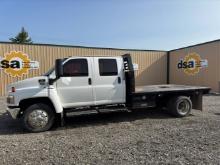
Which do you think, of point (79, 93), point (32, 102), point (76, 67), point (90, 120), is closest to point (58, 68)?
point (76, 67)

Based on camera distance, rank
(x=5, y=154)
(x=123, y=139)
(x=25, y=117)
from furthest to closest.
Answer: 1. (x=25, y=117)
2. (x=123, y=139)
3. (x=5, y=154)

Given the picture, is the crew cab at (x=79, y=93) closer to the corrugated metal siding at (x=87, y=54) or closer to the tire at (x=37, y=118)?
the tire at (x=37, y=118)

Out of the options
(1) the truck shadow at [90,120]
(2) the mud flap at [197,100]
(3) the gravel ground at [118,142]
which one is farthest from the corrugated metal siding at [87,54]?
(2) the mud flap at [197,100]

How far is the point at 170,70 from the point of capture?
1995 cm

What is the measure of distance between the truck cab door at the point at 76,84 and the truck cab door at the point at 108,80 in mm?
203

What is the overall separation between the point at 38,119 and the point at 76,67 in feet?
6.08

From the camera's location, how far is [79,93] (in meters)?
6.29

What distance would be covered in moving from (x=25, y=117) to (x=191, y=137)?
4416mm

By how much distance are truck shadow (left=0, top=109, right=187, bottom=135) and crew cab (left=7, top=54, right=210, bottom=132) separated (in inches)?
18.8

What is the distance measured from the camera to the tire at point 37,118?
18.9 feet

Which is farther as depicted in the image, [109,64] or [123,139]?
[109,64]

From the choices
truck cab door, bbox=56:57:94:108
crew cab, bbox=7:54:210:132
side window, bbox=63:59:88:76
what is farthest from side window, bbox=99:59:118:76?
side window, bbox=63:59:88:76

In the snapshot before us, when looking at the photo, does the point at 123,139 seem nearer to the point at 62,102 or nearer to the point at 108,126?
the point at 108,126

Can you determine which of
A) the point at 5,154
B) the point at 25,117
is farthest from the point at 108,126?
the point at 5,154
